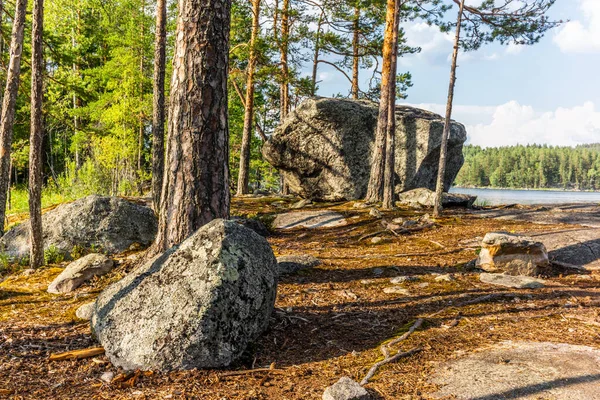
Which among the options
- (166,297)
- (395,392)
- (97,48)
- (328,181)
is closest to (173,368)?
(166,297)

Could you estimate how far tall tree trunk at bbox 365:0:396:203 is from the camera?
12836 mm

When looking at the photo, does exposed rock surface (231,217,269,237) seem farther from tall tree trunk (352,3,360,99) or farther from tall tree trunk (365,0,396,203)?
tall tree trunk (352,3,360,99)

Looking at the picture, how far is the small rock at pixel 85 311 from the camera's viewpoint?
4508mm

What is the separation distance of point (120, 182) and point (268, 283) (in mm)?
17055

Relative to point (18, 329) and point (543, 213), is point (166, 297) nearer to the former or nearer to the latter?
point (18, 329)

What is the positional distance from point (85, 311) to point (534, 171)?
120 m

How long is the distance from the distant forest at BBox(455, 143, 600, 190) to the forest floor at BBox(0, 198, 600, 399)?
107560mm

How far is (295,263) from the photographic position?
6.32 m

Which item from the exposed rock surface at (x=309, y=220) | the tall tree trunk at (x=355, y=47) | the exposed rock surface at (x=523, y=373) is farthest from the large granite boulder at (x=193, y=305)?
the tall tree trunk at (x=355, y=47)

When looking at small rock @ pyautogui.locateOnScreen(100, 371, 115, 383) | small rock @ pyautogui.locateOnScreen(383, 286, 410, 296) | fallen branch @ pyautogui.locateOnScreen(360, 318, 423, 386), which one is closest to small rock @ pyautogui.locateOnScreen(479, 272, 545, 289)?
small rock @ pyautogui.locateOnScreen(383, 286, 410, 296)

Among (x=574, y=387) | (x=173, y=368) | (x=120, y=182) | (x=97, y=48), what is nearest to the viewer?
(x=574, y=387)

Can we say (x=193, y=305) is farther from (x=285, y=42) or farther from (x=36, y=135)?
(x=285, y=42)

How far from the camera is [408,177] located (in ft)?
50.9

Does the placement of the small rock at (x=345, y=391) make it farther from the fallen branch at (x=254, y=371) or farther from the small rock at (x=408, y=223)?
the small rock at (x=408, y=223)
